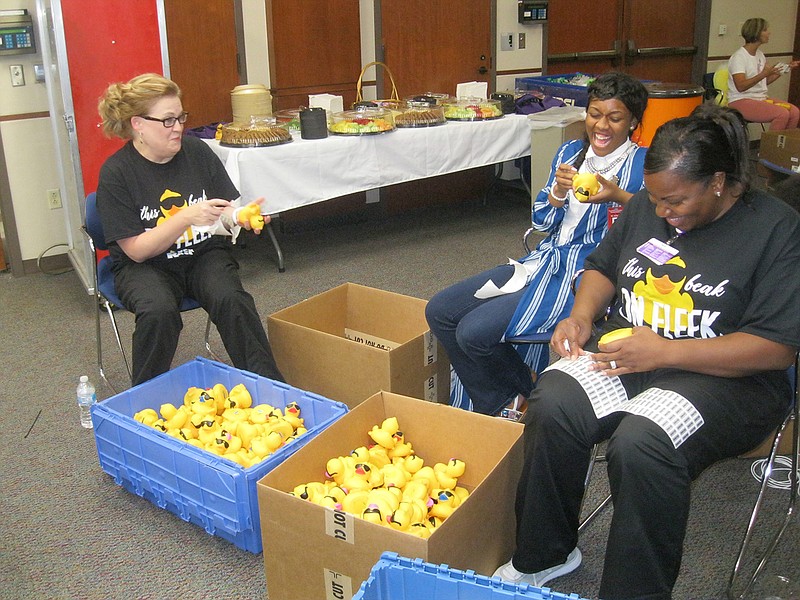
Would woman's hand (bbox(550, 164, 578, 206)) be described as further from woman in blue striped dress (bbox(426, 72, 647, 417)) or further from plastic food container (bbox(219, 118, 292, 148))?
plastic food container (bbox(219, 118, 292, 148))

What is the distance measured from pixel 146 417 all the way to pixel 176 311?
15.8 inches

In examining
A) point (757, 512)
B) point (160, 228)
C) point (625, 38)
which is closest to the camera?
point (757, 512)

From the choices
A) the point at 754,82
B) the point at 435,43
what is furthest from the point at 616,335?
the point at 754,82

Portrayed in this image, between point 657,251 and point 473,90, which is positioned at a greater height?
point 473,90

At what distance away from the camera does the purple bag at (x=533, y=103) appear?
522cm

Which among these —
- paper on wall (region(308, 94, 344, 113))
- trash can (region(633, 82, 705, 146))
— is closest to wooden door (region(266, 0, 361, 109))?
paper on wall (region(308, 94, 344, 113))

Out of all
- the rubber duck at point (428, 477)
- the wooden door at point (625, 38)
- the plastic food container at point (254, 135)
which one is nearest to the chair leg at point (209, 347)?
the plastic food container at point (254, 135)

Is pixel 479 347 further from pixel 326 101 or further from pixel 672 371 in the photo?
pixel 326 101

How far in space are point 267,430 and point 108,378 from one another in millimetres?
1213

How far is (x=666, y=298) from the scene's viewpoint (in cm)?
183

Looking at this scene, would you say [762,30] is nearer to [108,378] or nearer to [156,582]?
[108,378]

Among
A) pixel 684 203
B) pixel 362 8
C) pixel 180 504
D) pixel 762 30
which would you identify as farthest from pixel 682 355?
pixel 762 30

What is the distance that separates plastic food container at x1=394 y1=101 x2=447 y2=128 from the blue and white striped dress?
2.27 meters

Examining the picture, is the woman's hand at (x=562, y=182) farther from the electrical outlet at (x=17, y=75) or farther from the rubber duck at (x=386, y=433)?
the electrical outlet at (x=17, y=75)
